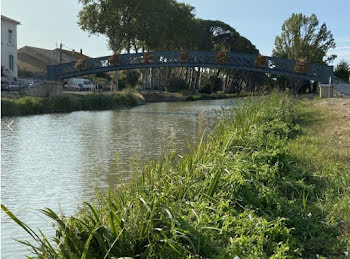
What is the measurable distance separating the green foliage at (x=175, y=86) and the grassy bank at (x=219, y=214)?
42.9m

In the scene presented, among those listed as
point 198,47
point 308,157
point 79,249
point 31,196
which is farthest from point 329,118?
point 198,47

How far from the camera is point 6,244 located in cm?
423

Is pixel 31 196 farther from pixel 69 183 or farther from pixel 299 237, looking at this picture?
pixel 299 237

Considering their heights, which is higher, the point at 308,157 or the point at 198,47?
the point at 198,47

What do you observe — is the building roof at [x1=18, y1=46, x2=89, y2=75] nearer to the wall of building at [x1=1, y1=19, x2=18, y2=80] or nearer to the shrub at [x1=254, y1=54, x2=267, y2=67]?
the wall of building at [x1=1, y1=19, x2=18, y2=80]

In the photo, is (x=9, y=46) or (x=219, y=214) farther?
(x=9, y=46)

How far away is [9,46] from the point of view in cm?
3309

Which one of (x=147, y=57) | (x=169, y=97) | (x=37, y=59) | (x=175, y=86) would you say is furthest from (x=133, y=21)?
(x=37, y=59)

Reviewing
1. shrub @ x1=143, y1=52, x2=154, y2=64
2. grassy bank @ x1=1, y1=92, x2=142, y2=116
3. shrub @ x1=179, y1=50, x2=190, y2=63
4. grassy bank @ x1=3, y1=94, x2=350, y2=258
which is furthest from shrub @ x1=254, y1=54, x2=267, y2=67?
grassy bank @ x1=3, y1=94, x2=350, y2=258

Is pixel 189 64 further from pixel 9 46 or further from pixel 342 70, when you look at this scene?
pixel 342 70

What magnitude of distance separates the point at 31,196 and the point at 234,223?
3.70 meters

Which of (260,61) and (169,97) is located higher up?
(260,61)

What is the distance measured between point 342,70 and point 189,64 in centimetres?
2095

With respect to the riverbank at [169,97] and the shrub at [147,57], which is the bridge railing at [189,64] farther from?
the riverbank at [169,97]
